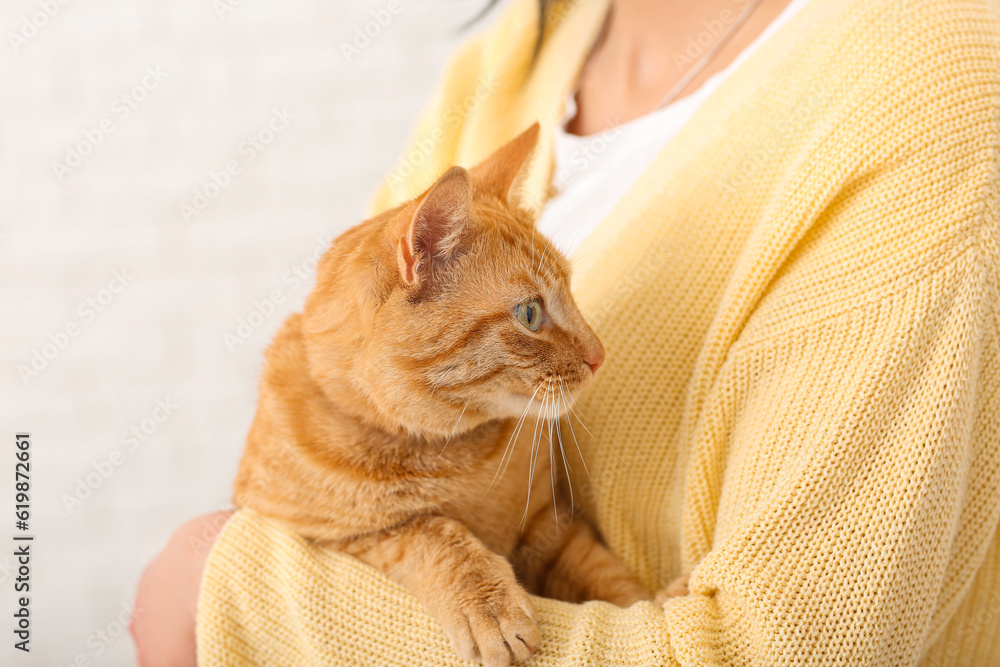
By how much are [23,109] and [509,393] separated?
4.80 feet

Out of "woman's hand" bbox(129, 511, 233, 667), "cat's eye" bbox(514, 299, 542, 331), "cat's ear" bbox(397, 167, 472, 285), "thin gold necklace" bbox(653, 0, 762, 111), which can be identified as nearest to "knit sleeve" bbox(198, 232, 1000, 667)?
"woman's hand" bbox(129, 511, 233, 667)

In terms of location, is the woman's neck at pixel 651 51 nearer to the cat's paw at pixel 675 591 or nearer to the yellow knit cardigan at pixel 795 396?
the yellow knit cardigan at pixel 795 396

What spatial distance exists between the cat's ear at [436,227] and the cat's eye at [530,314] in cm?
11

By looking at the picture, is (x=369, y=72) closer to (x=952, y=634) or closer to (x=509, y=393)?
(x=509, y=393)

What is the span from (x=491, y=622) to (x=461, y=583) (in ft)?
0.22

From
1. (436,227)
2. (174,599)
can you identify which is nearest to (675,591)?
(436,227)

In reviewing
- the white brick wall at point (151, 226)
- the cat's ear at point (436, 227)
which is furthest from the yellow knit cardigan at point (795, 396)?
the white brick wall at point (151, 226)

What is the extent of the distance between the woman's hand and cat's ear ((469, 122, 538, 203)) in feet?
2.10

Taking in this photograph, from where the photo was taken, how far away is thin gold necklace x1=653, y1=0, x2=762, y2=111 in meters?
1.35

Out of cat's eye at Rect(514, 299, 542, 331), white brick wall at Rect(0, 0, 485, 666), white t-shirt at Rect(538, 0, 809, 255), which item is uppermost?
white brick wall at Rect(0, 0, 485, 666)

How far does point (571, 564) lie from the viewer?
1.14 meters

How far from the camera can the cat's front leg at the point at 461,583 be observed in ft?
2.87

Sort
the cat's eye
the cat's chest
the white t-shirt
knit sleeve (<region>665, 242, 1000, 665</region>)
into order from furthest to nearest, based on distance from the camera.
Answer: the white t-shirt
the cat's chest
the cat's eye
knit sleeve (<region>665, 242, 1000, 665</region>)

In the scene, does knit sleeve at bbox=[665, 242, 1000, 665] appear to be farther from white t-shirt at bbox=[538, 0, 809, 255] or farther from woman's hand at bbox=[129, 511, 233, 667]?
woman's hand at bbox=[129, 511, 233, 667]
